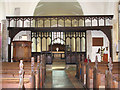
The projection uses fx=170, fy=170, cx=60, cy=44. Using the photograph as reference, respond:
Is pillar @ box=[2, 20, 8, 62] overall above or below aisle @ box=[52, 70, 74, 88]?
above

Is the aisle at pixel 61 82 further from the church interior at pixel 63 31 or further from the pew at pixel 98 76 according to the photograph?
the church interior at pixel 63 31

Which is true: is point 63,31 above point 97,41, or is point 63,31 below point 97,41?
above

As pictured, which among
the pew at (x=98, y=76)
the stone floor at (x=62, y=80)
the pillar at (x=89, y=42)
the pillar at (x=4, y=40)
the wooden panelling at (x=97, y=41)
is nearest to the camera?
the pew at (x=98, y=76)

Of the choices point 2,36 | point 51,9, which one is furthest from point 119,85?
point 51,9

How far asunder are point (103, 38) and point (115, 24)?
7.39 feet

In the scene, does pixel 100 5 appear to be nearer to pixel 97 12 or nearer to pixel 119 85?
pixel 97 12

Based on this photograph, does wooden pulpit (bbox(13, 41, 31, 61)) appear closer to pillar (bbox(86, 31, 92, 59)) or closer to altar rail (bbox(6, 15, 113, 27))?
altar rail (bbox(6, 15, 113, 27))

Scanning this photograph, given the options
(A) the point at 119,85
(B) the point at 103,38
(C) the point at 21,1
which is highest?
(C) the point at 21,1

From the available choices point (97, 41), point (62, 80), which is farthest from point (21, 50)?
point (97, 41)

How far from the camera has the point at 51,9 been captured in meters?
16.6

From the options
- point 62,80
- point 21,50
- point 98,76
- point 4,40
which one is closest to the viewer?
point 98,76

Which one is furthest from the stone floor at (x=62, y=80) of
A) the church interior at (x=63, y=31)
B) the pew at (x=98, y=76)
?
the pew at (x=98, y=76)

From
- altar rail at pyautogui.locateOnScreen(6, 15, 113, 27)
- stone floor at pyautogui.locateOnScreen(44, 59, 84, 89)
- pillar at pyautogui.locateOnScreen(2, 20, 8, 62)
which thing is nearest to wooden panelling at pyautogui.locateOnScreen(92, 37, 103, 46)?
altar rail at pyautogui.locateOnScreen(6, 15, 113, 27)

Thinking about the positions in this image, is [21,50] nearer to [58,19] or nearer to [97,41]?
[58,19]
